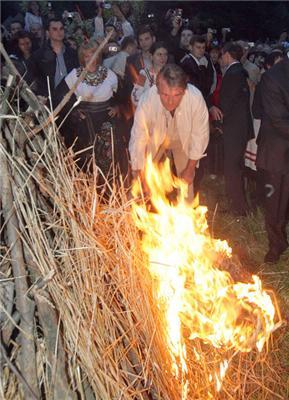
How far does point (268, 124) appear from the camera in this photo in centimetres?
517

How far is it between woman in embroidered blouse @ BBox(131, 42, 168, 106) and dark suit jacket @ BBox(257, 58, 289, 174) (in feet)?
7.12

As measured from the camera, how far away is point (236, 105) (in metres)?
6.59

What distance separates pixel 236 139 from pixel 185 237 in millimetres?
3515

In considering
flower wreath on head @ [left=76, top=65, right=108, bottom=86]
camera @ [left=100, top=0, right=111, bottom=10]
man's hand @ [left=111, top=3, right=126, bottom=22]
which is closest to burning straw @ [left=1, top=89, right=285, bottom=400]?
flower wreath on head @ [left=76, top=65, right=108, bottom=86]

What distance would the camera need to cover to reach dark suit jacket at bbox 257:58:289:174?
489 centimetres

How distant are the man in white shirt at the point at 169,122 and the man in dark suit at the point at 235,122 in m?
1.18

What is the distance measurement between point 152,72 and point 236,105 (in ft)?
4.22

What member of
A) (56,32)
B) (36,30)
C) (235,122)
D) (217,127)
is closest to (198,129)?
(235,122)

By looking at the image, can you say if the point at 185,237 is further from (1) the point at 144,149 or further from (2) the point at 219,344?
(1) the point at 144,149

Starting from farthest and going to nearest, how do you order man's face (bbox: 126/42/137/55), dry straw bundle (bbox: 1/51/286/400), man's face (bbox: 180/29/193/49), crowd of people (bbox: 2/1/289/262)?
man's face (bbox: 180/29/193/49), man's face (bbox: 126/42/137/55), crowd of people (bbox: 2/1/289/262), dry straw bundle (bbox: 1/51/286/400)

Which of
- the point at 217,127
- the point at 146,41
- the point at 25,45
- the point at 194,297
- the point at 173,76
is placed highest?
the point at 173,76

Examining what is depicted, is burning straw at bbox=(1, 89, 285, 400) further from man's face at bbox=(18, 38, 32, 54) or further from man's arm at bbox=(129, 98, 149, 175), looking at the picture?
man's face at bbox=(18, 38, 32, 54)

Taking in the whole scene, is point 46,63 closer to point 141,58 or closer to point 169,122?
point 141,58

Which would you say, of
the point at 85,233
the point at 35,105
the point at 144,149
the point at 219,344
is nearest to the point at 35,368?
the point at 85,233
